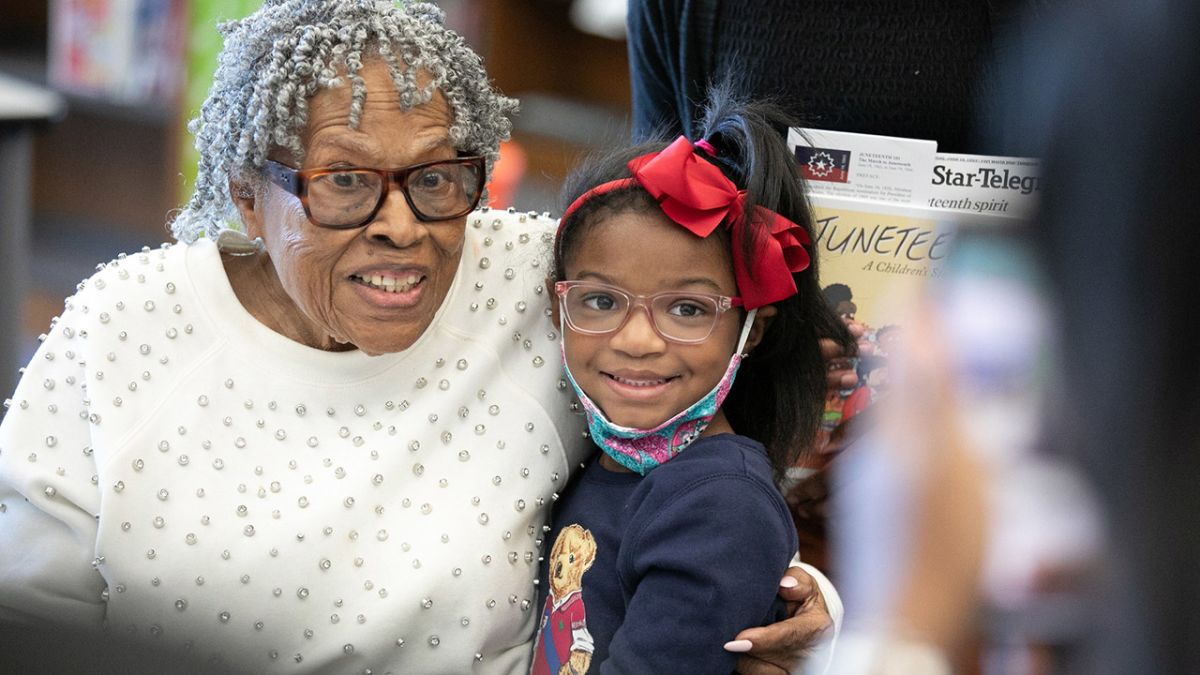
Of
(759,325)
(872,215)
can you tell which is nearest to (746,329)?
(759,325)

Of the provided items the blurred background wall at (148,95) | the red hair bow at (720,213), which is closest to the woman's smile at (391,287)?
the red hair bow at (720,213)

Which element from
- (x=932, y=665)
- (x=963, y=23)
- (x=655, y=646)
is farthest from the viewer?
(x=963, y=23)

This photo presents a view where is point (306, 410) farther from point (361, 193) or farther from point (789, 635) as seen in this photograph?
point (789, 635)

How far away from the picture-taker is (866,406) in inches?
74.7

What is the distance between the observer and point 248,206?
5.83 ft

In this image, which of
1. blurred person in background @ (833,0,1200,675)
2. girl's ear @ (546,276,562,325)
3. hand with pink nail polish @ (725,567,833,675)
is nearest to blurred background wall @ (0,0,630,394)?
girl's ear @ (546,276,562,325)

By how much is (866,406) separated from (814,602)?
34 centimetres

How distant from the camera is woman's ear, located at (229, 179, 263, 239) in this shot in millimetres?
1753

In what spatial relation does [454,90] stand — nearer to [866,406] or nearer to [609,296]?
[609,296]

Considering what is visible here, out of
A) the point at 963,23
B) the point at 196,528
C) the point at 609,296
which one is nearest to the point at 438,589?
the point at 196,528

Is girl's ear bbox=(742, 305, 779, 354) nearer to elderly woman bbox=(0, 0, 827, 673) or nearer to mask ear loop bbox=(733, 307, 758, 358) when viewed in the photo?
mask ear loop bbox=(733, 307, 758, 358)

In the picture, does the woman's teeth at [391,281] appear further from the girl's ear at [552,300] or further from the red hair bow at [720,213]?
the red hair bow at [720,213]

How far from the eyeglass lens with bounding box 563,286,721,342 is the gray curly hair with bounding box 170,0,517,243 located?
27cm

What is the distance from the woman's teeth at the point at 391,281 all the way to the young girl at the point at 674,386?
0.20 m
